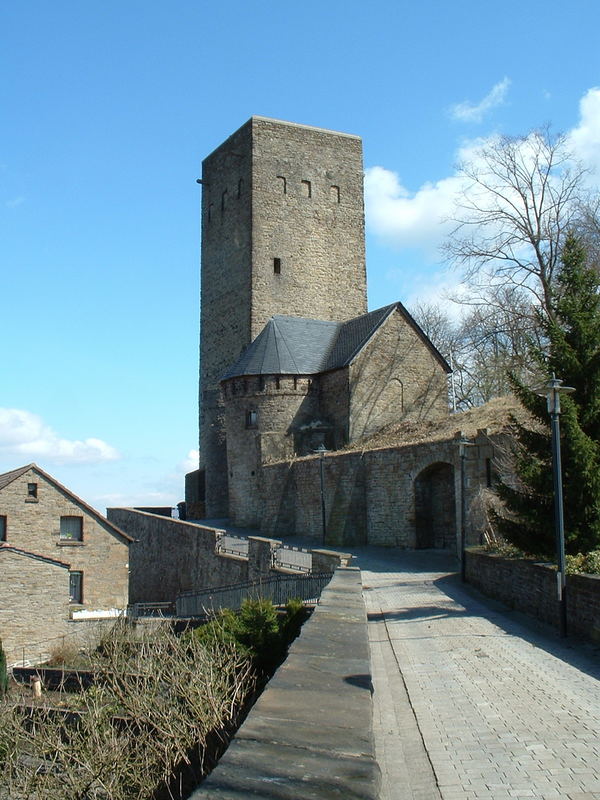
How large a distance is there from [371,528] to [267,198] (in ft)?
69.0

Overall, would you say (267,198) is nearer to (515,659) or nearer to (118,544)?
(118,544)

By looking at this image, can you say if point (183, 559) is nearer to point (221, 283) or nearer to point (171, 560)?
point (171, 560)

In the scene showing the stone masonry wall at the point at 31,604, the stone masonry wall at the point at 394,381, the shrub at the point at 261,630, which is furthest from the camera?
the stone masonry wall at the point at 394,381

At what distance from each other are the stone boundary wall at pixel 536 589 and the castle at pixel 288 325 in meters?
17.0

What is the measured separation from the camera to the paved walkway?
5008 mm

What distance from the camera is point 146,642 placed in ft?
26.2

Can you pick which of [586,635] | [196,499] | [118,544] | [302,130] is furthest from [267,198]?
[586,635]

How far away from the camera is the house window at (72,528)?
29391 millimetres

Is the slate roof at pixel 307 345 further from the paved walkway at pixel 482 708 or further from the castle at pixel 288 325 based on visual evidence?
the paved walkway at pixel 482 708

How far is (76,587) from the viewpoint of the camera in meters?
29.0

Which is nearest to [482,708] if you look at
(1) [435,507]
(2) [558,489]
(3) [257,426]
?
(2) [558,489]

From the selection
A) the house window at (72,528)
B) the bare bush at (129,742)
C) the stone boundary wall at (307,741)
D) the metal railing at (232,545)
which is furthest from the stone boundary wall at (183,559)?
the stone boundary wall at (307,741)

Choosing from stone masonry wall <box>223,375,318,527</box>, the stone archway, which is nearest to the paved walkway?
the stone archway

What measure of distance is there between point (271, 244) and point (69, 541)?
18.9m
